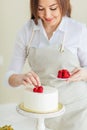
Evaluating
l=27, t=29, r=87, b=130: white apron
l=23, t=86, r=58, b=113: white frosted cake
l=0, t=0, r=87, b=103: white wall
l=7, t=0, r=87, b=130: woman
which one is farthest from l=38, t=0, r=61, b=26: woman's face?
l=0, t=0, r=87, b=103: white wall

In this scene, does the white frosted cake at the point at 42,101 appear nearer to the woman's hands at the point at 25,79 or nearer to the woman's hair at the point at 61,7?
the woman's hands at the point at 25,79

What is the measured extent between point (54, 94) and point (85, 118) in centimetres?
30

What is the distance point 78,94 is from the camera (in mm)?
1346

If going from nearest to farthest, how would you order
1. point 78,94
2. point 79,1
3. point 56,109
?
point 56,109 → point 78,94 → point 79,1

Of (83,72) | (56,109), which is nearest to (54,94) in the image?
(56,109)

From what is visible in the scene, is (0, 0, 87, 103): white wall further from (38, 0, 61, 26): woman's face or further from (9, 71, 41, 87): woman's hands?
(9, 71, 41, 87): woman's hands

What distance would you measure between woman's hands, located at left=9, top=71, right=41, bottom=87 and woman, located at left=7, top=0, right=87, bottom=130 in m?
0.02

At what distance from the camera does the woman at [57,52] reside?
4.28 ft

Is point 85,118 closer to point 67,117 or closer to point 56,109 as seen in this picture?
point 67,117

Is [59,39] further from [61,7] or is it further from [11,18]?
[11,18]

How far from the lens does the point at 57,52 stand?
1.35 meters

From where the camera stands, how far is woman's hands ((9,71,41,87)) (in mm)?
1097

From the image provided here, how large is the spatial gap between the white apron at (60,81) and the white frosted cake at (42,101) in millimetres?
279

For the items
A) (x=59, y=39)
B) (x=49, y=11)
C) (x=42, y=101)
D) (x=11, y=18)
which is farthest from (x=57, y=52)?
(x=11, y=18)
